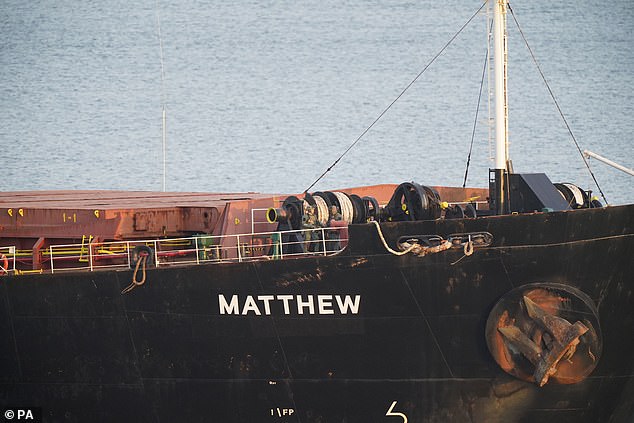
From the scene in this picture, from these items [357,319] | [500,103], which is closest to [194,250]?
[357,319]

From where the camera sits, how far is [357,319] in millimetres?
22359

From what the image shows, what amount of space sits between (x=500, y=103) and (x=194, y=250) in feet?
22.7

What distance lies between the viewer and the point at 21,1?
155 metres

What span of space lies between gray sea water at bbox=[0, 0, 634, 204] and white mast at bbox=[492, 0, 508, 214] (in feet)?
169

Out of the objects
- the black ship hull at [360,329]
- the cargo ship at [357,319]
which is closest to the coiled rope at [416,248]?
the cargo ship at [357,319]

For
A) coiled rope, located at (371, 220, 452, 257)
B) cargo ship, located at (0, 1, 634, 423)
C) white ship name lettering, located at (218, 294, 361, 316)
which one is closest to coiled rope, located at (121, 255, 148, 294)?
cargo ship, located at (0, 1, 634, 423)

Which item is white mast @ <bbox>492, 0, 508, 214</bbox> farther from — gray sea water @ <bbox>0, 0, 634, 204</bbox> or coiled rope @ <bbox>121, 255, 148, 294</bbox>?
gray sea water @ <bbox>0, 0, 634, 204</bbox>

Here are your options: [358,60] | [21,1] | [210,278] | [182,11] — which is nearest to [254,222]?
[210,278]

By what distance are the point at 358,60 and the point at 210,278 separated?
95.2m

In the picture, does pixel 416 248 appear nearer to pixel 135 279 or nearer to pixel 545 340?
pixel 545 340

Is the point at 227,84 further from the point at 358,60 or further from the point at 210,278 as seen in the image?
the point at 210,278

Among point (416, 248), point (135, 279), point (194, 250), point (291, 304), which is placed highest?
Result: point (416, 248)

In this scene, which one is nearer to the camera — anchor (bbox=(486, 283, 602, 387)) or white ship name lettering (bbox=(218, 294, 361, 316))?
anchor (bbox=(486, 283, 602, 387))

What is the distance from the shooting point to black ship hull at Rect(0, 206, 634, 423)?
21781mm
